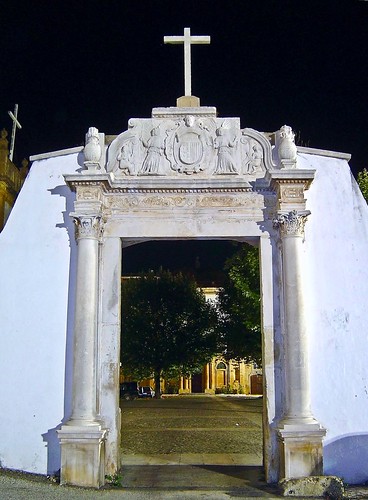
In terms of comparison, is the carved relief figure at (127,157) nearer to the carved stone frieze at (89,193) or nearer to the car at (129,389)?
the carved stone frieze at (89,193)

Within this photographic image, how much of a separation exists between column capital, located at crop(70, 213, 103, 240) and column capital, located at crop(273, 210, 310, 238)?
2806 millimetres

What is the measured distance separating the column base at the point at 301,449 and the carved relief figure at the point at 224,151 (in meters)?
4.01

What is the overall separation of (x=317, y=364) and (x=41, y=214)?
194 inches

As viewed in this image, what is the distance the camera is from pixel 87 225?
29.3ft

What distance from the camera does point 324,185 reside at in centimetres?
950

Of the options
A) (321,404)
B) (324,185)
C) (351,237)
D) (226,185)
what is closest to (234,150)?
(226,185)

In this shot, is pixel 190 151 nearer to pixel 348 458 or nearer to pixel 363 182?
pixel 348 458

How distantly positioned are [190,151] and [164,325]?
2278cm

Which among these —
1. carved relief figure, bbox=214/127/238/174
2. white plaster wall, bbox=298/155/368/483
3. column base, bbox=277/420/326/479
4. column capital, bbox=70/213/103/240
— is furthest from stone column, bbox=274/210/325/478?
column capital, bbox=70/213/103/240

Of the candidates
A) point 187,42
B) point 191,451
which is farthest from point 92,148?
point 191,451

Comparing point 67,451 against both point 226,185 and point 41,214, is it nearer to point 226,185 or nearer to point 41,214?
point 41,214

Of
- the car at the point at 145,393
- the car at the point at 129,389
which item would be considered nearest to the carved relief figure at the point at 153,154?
the car at the point at 129,389

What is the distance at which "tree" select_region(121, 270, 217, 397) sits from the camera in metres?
31.3

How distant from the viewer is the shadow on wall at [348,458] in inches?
335
